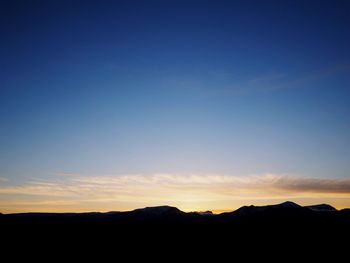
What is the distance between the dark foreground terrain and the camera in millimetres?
65375

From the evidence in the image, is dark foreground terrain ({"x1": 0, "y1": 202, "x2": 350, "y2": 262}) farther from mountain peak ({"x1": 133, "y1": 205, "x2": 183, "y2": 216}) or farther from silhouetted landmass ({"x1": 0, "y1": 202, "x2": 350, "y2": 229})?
mountain peak ({"x1": 133, "y1": 205, "x2": 183, "y2": 216})

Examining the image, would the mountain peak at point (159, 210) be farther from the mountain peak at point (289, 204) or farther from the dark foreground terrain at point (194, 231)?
the mountain peak at point (289, 204)

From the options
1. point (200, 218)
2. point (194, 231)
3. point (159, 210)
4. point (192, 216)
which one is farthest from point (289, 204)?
point (159, 210)

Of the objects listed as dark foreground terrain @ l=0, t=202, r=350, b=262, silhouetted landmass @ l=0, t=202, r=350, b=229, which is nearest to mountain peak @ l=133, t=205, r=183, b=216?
silhouetted landmass @ l=0, t=202, r=350, b=229

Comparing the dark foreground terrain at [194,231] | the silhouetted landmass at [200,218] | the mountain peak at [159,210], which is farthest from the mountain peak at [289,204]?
the mountain peak at [159,210]

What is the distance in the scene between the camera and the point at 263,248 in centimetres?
6588

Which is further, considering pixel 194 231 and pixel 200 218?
pixel 200 218

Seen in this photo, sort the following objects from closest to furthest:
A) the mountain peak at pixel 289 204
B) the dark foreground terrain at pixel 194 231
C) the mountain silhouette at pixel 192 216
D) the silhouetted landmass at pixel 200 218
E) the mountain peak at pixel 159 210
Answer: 1. the dark foreground terrain at pixel 194 231
2. the silhouetted landmass at pixel 200 218
3. the mountain silhouette at pixel 192 216
4. the mountain peak at pixel 289 204
5. the mountain peak at pixel 159 210

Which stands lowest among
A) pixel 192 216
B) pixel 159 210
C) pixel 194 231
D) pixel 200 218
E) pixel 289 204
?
pixel 194 231

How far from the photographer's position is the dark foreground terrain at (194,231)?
65.4 metres

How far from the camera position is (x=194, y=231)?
251 feet

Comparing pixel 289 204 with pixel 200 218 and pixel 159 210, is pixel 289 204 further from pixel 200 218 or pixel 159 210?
pixel 159 210

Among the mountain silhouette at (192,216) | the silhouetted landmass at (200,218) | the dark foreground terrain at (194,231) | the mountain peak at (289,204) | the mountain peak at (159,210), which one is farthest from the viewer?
the mountain peak at (159,210)

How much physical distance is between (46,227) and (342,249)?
64.4 m
